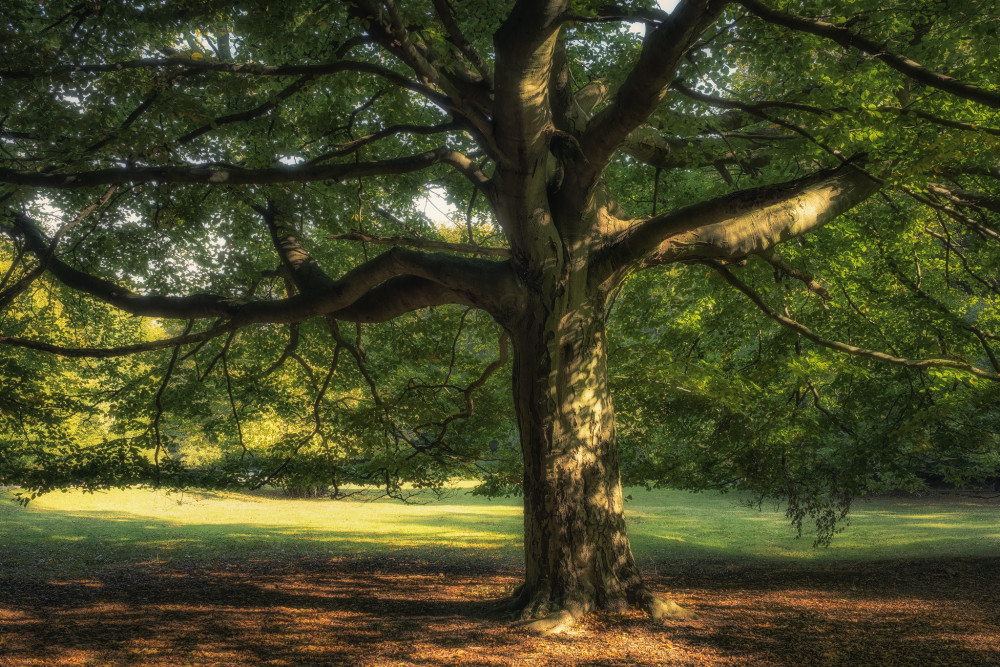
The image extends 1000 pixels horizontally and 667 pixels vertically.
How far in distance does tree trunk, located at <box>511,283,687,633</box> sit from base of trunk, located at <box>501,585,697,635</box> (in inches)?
0.4

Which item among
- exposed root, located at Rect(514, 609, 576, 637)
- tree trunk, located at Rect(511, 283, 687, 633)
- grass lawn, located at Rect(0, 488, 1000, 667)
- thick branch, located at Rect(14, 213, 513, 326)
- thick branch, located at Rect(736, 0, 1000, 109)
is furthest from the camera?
thick branch, located at Rect(14, 213, 513, 326)

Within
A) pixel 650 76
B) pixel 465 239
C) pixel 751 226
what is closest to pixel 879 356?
pixel 751 226

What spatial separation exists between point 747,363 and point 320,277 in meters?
8.17

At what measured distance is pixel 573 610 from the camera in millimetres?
6395

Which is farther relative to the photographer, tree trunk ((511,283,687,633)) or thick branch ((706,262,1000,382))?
thick branch ((706,262,1000,382))

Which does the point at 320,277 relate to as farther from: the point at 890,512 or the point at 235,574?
the point at 890,512

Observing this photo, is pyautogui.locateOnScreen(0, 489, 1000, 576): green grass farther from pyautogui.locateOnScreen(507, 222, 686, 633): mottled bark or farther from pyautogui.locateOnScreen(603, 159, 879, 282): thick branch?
pyautogui.locateOnScreen(603, 159, 879, 282): thick branch

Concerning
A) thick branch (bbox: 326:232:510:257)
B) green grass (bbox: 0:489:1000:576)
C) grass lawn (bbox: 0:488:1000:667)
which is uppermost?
thick branch (bbox: 326:232:510:257)

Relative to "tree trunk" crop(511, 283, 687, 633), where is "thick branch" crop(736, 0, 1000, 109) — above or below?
above

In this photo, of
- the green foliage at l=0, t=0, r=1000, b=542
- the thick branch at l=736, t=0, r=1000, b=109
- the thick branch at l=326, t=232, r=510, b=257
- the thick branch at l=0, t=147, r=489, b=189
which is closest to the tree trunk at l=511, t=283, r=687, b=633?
the thick branch at l=326, t=232, r=510, b=257

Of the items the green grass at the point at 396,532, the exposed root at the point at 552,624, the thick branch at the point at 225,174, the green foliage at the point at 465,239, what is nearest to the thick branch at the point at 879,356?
the green foliage at the point at 465,239

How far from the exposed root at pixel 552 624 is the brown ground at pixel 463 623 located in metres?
0.15

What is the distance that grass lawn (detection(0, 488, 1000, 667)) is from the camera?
580 centimetres

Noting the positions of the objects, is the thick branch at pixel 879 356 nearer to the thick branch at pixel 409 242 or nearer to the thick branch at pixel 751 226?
the thick branch at pixel 751 226
